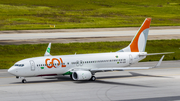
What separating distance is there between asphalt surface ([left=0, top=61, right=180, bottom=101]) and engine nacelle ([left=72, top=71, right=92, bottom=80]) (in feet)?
2.73

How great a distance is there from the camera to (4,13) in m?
140

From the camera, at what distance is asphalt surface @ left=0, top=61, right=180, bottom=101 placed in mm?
36906

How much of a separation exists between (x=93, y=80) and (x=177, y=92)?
12.6 meters

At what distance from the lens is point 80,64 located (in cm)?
4712

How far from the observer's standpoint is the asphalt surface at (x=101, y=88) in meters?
36.9

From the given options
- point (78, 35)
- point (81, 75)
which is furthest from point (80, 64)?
point (78, 35)

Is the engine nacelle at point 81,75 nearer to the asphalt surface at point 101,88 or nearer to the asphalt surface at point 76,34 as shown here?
the asphalt surface at point 101,88

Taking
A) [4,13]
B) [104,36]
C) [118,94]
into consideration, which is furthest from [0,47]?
[4,13]

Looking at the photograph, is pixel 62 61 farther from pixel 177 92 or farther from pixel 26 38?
pixel 26 38

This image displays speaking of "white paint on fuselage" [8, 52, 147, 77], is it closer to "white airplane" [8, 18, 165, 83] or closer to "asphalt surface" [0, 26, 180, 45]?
"white airplane" [8, 18, 165, 83]

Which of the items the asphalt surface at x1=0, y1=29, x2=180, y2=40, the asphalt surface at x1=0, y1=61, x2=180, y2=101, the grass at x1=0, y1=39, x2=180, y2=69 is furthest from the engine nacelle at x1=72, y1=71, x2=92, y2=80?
the asphalt surface at x1=0, y1=29, x2=180, y2=40

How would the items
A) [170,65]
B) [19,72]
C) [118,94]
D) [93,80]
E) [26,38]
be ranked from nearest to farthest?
[118,94] → [19,72] → [93,80] → [170,65] → [26,38]

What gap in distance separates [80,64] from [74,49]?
27.4m

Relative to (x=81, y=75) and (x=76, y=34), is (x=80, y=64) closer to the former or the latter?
(x=81, y=75)
